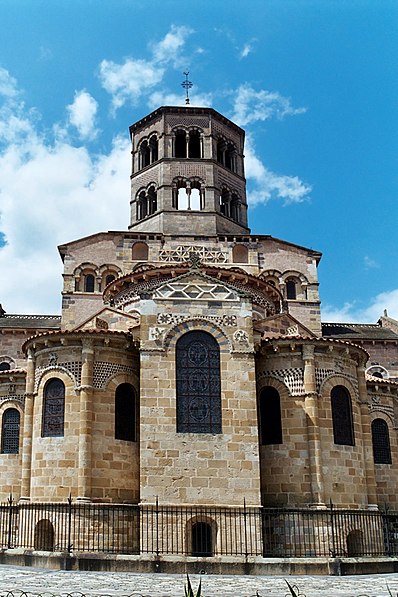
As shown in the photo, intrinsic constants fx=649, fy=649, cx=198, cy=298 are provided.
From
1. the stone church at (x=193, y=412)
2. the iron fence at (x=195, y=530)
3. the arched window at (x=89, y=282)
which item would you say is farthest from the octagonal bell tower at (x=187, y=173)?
the iron fence at (x=195, y=530)

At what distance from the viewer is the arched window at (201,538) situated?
19453mm

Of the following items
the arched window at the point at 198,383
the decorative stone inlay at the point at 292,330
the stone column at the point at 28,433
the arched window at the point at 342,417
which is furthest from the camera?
the decorative stone inlay at the point at 292,330

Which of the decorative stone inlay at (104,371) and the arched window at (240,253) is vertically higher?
the arched window at (240,253)

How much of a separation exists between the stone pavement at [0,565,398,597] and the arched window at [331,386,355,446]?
6.19 m

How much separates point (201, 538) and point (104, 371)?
6.18m

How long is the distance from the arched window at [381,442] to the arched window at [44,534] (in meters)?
13.1

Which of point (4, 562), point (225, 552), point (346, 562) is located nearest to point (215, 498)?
point (225, 552)

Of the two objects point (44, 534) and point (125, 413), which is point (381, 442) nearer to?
point (125, 413)

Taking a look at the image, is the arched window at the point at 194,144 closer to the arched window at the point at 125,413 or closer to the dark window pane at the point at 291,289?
the dark window pane at the point at 291,289

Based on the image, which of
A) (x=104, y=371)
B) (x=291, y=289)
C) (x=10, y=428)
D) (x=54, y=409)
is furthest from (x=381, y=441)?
(x=10, y=428)

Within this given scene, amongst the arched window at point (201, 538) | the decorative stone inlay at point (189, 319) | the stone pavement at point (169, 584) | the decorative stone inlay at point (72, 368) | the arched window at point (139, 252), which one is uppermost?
the arched window at point (139, 252)

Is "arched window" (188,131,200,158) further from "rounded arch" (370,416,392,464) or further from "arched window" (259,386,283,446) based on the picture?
Answer: "arched window" (259,386,283,446)

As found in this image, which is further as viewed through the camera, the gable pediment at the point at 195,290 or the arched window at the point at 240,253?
the arched window at the point at 240,253

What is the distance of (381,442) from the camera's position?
87.1 ft
